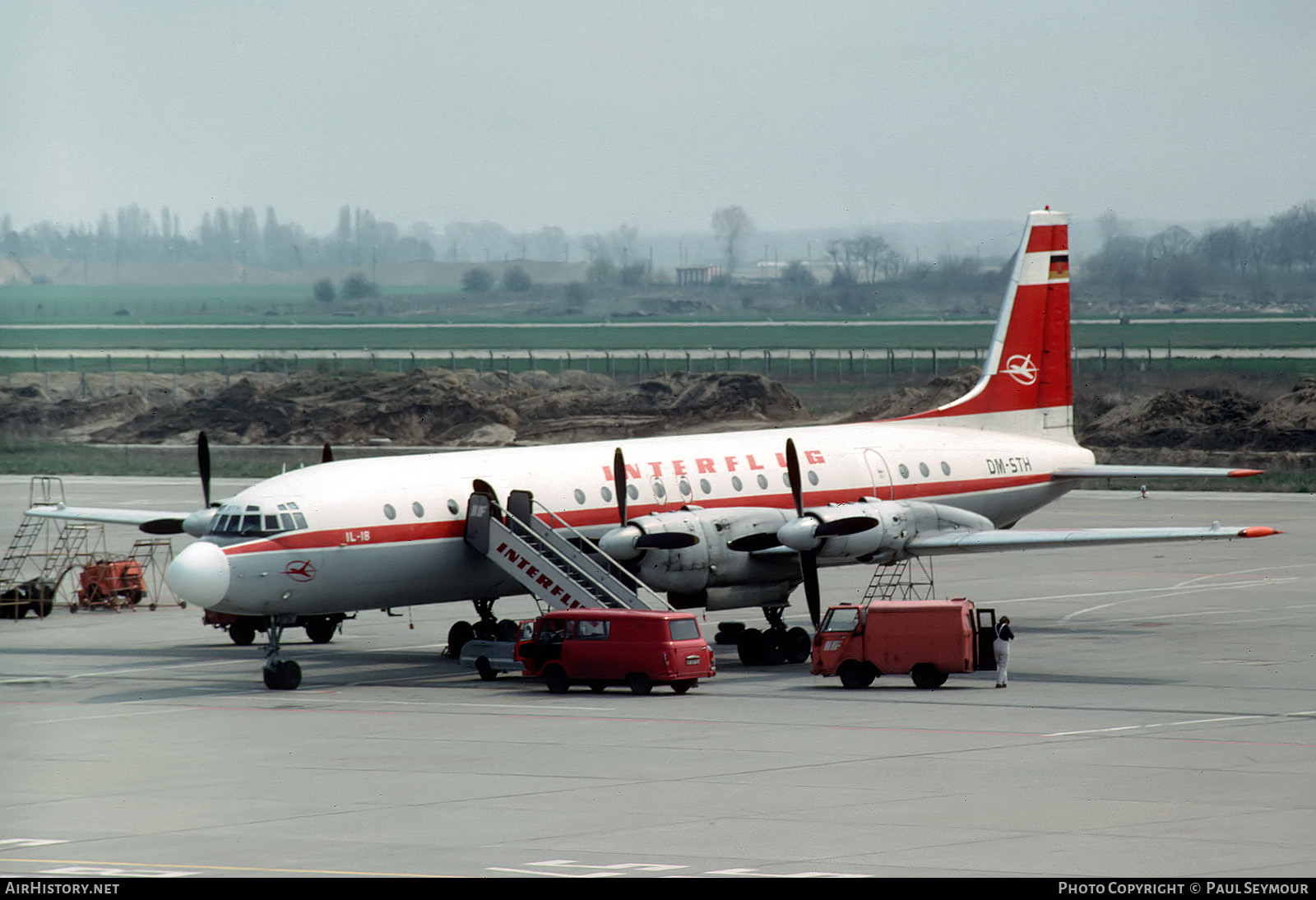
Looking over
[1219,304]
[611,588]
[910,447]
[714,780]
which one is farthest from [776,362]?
[714,780]

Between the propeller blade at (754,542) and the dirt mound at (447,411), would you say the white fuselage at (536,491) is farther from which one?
the dirt mound at (447,411)

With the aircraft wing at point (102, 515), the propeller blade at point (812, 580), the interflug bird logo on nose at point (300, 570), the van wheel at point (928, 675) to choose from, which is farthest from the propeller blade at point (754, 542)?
the aircraft wing at point (102, 515)

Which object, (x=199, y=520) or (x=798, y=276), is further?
(x=798, y=276)

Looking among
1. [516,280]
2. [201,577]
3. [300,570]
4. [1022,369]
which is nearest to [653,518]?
[300,570]

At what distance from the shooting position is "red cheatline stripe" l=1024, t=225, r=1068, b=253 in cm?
4447

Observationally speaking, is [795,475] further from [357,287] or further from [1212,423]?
[357,287]

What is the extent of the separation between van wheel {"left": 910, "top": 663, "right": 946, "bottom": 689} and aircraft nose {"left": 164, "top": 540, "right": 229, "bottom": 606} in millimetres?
A: 12830

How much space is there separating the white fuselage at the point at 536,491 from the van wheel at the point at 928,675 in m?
7.47

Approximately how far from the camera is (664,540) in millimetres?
33844

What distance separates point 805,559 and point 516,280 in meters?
127

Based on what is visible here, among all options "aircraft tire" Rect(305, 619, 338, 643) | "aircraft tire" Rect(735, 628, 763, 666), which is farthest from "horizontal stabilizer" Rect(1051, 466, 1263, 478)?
"aircraft tire" Rect(305, 619, 338, 643)

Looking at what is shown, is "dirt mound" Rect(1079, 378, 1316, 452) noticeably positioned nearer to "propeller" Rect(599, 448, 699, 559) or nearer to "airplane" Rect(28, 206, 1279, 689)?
"airplane" Rect(28, 206, 1279, 689)

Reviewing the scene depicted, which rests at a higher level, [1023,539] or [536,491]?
[536,491]

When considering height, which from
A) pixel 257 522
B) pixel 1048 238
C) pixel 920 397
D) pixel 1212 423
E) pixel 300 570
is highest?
pixel 1048 238
